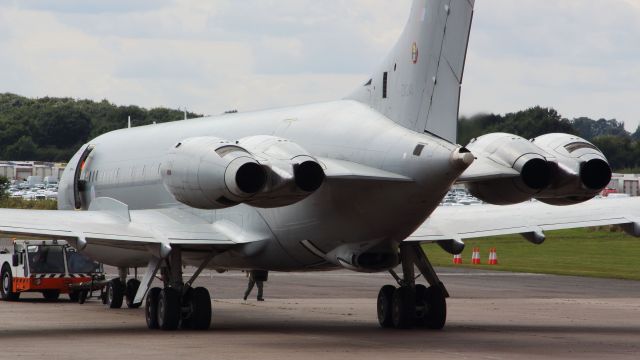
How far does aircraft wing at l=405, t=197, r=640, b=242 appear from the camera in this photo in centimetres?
2867

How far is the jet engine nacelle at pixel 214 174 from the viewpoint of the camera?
76.4 ft

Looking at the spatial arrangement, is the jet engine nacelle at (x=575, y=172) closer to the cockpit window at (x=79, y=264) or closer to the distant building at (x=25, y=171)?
the cockpit window at (x=79, y=264)

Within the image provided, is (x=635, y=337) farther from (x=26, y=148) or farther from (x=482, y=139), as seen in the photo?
(x=26, y=148)

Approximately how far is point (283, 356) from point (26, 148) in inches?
3751

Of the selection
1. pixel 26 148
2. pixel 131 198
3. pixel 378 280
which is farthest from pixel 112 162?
pixel 26 148

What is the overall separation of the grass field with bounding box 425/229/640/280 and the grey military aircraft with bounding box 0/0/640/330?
23.0 metres

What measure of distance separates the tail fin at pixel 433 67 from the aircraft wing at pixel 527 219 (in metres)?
3.87

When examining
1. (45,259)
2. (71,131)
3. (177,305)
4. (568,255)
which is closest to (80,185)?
(45,259)

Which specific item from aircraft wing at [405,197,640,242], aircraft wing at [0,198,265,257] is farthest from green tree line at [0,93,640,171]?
aircraft wing at [0,198,265,257]

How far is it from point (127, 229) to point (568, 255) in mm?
40250

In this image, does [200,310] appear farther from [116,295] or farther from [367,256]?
[116,295]

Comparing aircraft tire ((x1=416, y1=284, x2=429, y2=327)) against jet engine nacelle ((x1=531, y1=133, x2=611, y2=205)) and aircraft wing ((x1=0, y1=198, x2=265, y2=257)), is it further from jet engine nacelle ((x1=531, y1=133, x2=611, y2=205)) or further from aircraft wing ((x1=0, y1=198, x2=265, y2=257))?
jet engine nacelle ((x1=531, y1=133, x2=611, y2=205))

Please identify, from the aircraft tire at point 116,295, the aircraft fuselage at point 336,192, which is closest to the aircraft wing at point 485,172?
the aircraft fuselage at point 336,192

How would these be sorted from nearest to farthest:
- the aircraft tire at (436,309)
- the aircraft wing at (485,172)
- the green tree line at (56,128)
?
the aircraft wing at (485,172) < the aircraft tire at (436,309) < the green tree line at (56,128)
